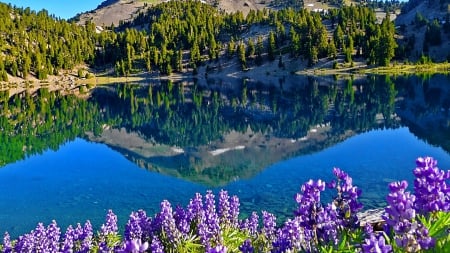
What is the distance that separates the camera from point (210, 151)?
3938cm

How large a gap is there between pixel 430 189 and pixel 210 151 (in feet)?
117

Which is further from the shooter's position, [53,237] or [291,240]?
[53,237]

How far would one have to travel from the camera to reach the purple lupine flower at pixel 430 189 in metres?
3.92

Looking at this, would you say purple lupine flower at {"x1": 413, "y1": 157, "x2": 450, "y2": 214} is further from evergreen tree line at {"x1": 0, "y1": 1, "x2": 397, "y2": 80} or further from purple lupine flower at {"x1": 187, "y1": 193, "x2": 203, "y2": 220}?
evergreen tree line at {"x1": 0, "y1": 1, "x2": 397, "y2": 80}

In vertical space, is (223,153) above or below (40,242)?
below

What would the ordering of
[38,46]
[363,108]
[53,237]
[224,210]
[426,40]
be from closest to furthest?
[53,237]
[224,210]
[363,108]
[426,40]
[38,46]

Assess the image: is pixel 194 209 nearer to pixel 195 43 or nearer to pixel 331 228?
pixel 331 228

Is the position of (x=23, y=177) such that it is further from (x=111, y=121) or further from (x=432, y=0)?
(x=432, y=0)

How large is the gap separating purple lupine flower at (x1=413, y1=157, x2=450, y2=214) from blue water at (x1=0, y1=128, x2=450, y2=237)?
17.3 metres

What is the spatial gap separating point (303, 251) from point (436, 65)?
122134 millimetres

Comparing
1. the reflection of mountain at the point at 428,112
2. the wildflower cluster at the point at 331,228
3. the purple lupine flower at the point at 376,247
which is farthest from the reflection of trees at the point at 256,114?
the purple lupine flower at the point at 376,247

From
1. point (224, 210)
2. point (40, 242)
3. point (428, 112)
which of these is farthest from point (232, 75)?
point (40, 242)

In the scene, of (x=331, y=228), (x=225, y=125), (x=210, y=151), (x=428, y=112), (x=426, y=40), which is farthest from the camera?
(x=426, y=40)

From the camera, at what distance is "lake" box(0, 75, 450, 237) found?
83.7 ft
